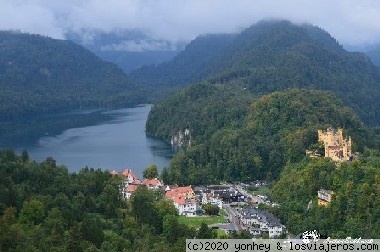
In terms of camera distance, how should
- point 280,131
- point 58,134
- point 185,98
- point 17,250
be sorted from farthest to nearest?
point 185,98 < point 58,134 < point 280,131 < point 17,250

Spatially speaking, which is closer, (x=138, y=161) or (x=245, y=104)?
(x=138, y=161)

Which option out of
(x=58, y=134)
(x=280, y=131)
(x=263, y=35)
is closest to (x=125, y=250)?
(x=280, y=131)

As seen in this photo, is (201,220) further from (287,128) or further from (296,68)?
(296,68)

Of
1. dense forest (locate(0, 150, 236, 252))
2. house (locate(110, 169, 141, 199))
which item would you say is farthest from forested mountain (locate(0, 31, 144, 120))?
dense forest (locate(0, 150, 236, 252))

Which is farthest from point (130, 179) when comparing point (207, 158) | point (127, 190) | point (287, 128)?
point (287, 128)

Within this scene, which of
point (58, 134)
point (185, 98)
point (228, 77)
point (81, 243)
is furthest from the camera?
point (228, 77)

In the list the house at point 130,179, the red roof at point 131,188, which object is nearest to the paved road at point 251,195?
the house at point 130,179

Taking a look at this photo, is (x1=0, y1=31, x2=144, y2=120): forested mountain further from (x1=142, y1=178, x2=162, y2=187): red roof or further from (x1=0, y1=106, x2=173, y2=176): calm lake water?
(x1=142, y1=178, x2=162, y2=187): red roof

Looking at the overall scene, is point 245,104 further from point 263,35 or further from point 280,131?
point 263,35
